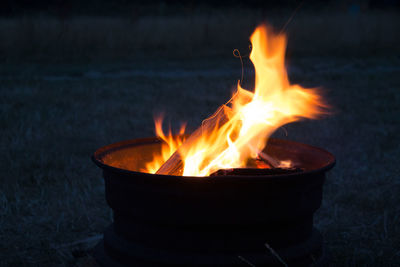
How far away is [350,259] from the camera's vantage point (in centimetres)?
258

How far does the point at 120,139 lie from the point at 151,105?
67.3 inches

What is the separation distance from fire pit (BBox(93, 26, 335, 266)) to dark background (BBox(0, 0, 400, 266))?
2.13 ft

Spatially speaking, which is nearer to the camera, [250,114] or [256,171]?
[256,171]

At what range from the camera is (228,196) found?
5.62 ft

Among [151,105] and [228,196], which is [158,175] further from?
[151,105]

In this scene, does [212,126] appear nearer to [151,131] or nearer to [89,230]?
[89,230]

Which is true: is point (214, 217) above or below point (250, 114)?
below

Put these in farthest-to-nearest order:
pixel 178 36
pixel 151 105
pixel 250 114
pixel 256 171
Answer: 1. pixel 178 36
2. pixel 151 105
3. pixel 250 114
4. pixel 256 171

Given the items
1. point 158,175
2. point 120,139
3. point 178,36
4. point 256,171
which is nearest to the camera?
point 158,175

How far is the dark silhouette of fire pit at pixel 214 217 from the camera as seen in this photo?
1.71m

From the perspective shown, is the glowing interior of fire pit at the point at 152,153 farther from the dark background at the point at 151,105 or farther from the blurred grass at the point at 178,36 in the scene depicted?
the blurred grass at the point at 178,36

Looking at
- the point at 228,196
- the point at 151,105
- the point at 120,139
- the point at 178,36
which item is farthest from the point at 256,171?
the point at 178,36

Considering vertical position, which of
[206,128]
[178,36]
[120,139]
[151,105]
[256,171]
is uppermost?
[178,36]

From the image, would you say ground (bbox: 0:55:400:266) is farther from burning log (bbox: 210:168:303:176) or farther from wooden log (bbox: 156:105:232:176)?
burning log (bbox: 210:168:303:176)
